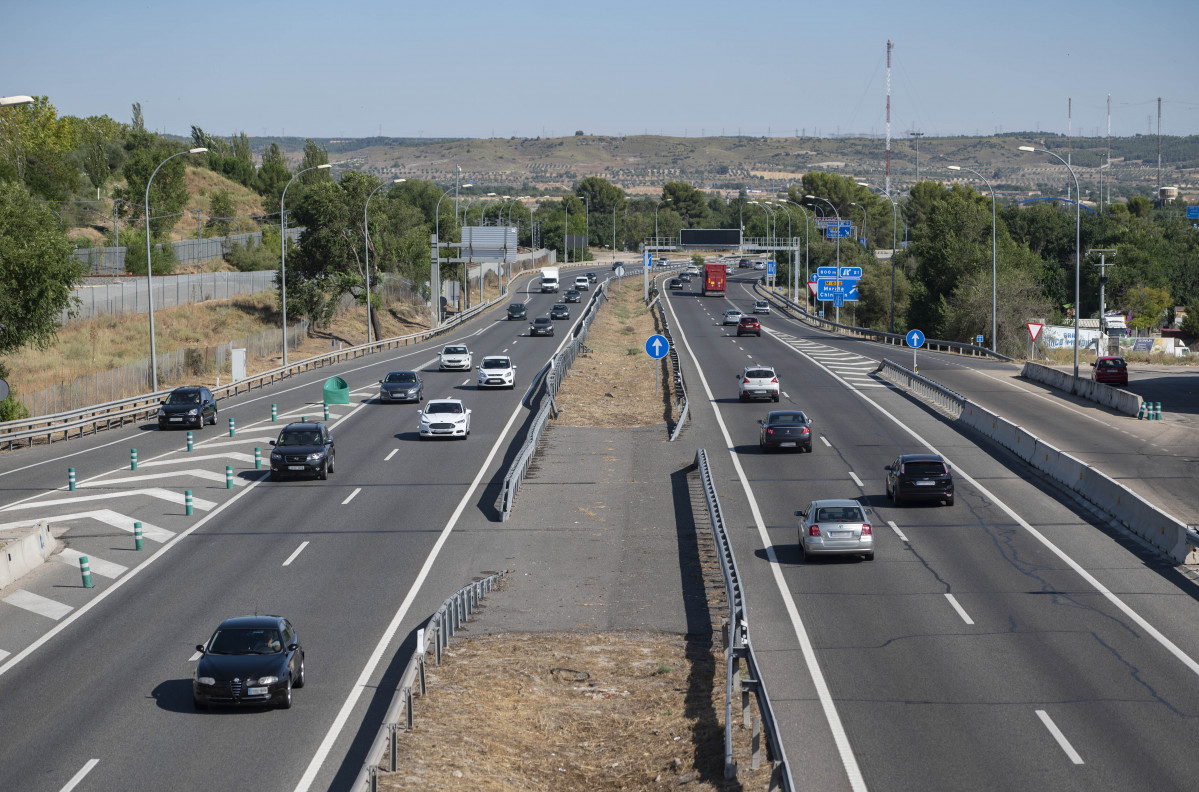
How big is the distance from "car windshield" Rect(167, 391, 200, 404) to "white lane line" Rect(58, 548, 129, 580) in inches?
677

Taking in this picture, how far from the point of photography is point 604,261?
194 metres

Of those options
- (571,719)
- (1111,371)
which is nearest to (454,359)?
(1111,371)

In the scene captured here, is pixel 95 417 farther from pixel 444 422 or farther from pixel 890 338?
pixel 890 338

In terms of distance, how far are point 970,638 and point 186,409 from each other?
31884 mm

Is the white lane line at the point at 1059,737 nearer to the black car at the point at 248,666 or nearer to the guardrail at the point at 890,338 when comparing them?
the black car at the point at 248,666

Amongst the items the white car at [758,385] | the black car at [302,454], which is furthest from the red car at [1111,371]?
the black car at [302,454]

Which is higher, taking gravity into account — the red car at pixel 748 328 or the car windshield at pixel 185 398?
the red car at pixel 748 328

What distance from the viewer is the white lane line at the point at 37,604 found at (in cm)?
2219

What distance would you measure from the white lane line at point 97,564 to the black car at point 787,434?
20.3 meters

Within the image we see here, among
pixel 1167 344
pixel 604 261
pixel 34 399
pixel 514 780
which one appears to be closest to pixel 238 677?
pixel 514 780

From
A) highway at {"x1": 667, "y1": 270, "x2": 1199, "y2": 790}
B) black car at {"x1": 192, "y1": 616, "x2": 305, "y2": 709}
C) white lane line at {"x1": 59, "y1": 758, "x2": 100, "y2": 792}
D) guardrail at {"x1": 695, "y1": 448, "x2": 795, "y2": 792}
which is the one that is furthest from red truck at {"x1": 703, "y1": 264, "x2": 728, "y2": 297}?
white lane line at {"x1": 59, "y1": 758, "x2": 100, "y2": 792}

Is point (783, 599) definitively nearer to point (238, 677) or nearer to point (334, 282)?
point (238, 677)

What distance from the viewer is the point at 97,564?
2594 centimetres

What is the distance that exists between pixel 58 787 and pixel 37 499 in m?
20.2
